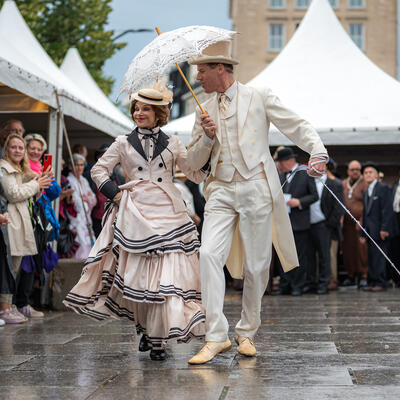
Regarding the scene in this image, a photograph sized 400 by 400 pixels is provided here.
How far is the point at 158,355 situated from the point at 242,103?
1.85 meters

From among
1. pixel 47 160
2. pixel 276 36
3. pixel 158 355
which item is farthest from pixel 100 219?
pixel 276 36

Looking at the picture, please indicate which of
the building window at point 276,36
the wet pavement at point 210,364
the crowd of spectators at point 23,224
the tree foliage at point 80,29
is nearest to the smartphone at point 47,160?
the crowd of spectators at point 23,224

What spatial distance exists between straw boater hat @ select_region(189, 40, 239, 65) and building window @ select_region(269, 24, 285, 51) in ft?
171

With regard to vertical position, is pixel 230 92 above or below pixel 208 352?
above

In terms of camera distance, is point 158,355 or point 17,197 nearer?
point 158,355

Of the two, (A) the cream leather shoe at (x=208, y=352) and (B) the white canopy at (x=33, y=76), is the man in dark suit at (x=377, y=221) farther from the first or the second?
(A) the cream leather shoe at (x=208, y=352)

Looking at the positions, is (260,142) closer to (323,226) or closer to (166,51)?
(166,51)

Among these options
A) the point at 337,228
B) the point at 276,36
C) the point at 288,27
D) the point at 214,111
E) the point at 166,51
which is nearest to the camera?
the point at 166,51

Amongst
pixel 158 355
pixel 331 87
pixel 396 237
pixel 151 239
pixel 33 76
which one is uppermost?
pixel 331 87

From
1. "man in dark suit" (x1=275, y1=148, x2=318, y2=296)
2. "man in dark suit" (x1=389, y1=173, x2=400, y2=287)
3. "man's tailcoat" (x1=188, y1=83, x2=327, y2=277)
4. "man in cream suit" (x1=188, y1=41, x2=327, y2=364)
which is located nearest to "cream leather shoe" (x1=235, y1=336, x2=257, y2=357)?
"man in cream suit" (x1=188, y1=41, x2=327, y2=364)

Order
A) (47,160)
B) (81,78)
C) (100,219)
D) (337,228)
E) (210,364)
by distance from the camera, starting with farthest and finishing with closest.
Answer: (81,78) < (337,228) < (100,219) < (47,160) < (210,364)

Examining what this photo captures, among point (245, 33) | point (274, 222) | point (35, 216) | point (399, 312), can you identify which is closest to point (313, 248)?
point (399, 312)

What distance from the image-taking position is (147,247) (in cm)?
593

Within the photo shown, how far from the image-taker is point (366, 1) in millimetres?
57531
